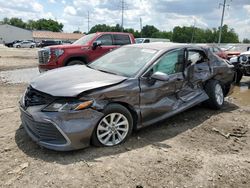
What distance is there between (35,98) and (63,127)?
0.69 m

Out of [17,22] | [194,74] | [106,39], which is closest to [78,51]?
[106,39]

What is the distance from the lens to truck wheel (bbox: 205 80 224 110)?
621 centimetres

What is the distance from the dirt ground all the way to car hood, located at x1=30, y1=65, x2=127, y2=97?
2.92 ft

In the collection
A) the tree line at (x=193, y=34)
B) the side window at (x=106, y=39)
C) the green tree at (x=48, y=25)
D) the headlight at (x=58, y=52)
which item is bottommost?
the headlight at (x=58, y=52)

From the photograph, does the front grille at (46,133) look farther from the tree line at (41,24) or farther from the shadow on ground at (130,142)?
the tree line at (41,24)

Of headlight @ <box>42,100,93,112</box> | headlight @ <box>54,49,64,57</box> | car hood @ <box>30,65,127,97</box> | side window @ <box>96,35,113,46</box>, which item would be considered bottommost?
headlight @ <box>42,100,93,112</box>

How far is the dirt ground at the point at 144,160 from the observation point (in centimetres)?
347

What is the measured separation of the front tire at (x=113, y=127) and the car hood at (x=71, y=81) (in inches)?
16.6

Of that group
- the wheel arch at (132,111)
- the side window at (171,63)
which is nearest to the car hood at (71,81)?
the wheel arch at (132,111)

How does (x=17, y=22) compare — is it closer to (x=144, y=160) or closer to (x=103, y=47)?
(x=103, y=47)

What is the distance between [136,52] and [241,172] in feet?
9.09

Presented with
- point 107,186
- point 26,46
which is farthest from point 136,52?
point 26,46

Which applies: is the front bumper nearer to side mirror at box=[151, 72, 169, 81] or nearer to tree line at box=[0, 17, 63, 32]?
side mirror at box=[151, 72, 169, 81]

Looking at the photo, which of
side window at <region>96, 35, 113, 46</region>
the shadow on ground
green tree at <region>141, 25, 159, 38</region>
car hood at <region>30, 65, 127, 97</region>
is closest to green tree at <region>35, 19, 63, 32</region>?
green tree at <region>141, 25, 159, 38</region>
